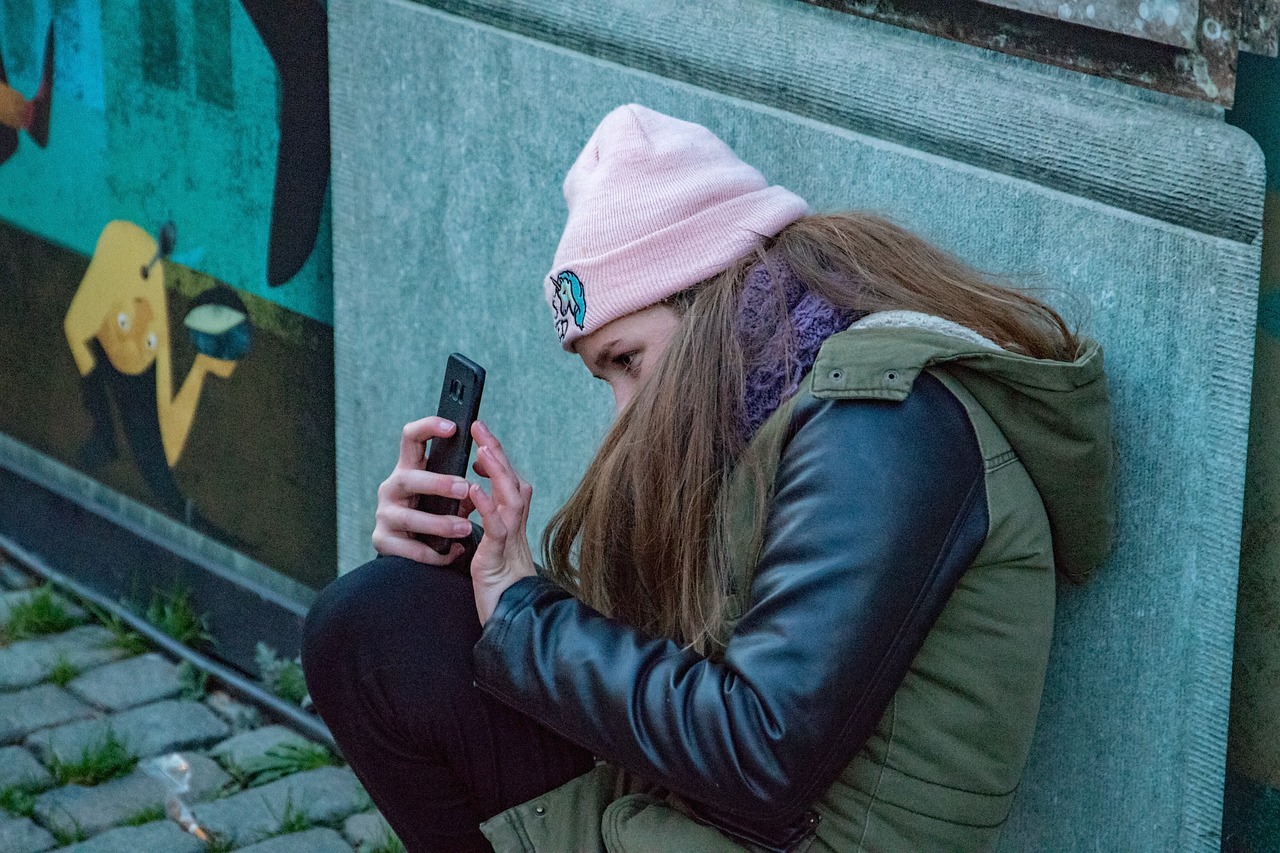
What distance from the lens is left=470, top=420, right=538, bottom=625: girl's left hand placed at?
6.25 ft

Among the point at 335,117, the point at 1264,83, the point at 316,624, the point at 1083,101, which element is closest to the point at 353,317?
the point at 335,117

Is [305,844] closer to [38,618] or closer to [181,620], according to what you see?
[181,620]

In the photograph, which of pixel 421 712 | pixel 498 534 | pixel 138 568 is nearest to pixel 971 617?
pixel 498 534

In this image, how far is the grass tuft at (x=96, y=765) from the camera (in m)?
3.19

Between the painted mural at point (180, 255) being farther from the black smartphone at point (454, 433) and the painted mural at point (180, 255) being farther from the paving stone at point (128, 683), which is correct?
the black smartphone at point (454, 433)

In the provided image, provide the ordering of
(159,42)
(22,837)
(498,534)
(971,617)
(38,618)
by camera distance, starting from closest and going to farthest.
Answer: (971,617)
(498,534)
(22,837)
(159,42)
(38,618)

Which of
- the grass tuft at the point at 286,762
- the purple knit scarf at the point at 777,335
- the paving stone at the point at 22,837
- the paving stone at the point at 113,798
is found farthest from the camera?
the grass tuft at the point at 286,762

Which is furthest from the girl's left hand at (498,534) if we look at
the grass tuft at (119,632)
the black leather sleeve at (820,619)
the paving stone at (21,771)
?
the grass tuft at (119,632)

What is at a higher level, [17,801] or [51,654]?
[17,801]

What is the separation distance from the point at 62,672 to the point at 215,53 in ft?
5.08

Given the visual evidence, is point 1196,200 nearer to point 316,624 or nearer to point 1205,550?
point 1205,550

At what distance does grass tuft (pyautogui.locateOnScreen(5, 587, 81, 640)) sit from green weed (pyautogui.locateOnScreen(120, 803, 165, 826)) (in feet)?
3.28

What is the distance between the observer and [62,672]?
3635 mm

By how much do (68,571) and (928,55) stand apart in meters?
3.07
